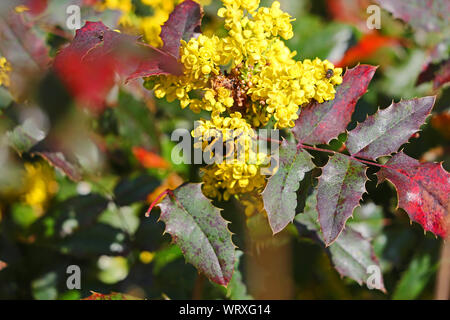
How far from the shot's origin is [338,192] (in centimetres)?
101

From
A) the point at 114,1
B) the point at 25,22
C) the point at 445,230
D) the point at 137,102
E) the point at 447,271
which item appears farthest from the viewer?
the point at 137,102

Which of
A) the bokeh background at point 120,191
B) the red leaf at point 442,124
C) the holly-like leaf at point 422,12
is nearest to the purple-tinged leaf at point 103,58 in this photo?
the bokeh background at point 120,191

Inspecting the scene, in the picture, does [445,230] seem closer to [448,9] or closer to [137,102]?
[448,9]

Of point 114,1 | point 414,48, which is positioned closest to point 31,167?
point 114,1

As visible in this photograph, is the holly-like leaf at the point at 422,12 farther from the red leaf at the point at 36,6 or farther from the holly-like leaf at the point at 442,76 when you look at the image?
the red leaf at the point at 36,6

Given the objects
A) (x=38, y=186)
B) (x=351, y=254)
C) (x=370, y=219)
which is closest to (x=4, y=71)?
(x=38, y=186)

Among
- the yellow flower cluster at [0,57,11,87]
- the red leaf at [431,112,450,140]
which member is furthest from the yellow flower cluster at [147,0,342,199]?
the red leaf at [431,112,450,140]

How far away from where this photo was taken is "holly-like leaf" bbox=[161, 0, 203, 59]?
1.11 meters

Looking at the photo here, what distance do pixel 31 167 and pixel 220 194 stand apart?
2.34 feet

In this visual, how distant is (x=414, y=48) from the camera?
2.04m

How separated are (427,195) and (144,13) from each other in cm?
117

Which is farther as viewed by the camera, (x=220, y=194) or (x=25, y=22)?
(x=25, y=22)

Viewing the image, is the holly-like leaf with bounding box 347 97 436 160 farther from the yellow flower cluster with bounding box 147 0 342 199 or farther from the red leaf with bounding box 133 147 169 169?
the red leaf with bounding box 133 147 169 169

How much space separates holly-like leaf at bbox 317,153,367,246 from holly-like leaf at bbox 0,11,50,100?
0.84 meters
